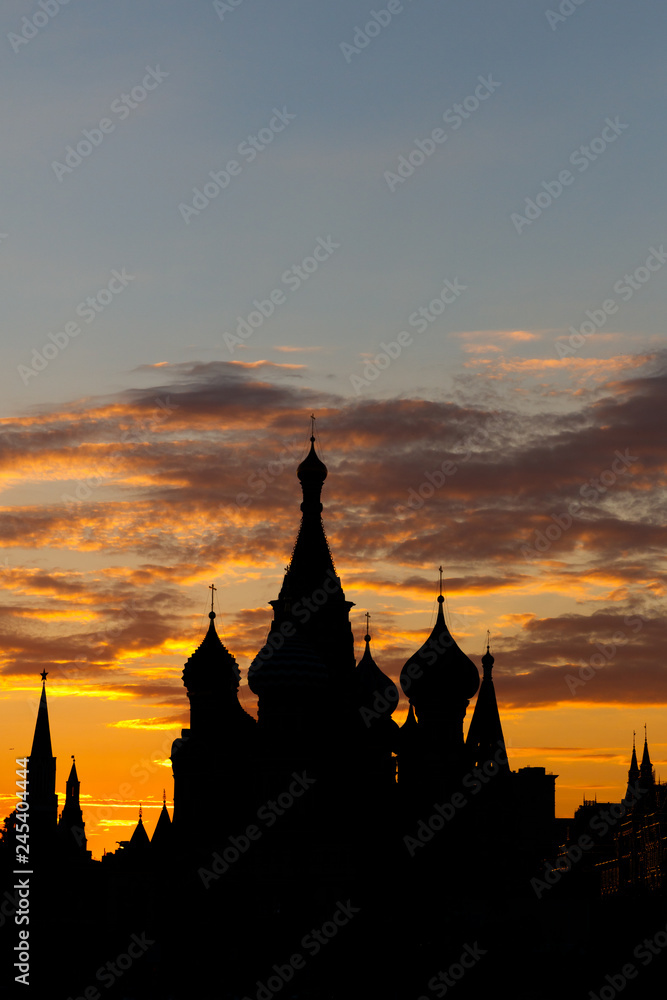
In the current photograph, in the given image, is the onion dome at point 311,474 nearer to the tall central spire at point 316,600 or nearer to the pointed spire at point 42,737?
the tall central spire at point 316,600

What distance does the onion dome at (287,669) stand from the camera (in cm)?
8044

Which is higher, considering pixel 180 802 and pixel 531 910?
pixel 180 802

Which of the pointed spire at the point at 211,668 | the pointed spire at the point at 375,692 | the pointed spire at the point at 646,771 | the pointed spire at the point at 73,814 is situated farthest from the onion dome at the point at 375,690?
the pointed spire at the point at 646,771

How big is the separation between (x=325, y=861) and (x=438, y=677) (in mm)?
11611

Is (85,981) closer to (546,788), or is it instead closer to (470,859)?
(470,859)

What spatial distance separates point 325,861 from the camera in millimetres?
77500

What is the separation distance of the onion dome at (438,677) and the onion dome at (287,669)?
202 inches

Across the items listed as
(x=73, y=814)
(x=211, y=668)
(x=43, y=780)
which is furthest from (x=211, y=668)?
(x=73, y=814)

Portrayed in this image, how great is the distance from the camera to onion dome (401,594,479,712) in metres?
84.7

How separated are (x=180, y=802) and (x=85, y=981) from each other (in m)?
10.9

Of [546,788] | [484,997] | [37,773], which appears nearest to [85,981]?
[484,997]

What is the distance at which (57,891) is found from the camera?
94.0 metres

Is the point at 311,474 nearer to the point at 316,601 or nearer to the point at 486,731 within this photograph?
the point at 316,601

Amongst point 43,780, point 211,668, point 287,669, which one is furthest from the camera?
point 43,780
